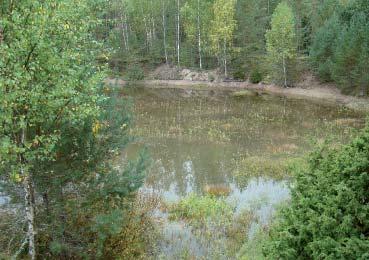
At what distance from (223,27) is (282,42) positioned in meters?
9.15

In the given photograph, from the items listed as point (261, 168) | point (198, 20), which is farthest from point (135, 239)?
point (198, 20)

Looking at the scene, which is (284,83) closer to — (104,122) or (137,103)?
(137,103)

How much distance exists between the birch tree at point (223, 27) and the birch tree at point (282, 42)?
6.18 meters

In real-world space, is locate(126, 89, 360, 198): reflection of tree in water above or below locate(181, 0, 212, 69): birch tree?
below

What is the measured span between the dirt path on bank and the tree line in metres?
1.19

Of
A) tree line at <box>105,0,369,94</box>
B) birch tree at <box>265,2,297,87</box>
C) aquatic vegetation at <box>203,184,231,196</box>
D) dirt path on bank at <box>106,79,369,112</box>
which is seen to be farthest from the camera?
birch tree at <box>265,2,297,87</box>

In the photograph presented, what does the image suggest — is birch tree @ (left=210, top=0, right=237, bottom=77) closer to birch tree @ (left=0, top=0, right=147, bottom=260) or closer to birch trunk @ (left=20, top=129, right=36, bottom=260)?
birch tree @ (left=0, top=0, right=147, bottom=260)

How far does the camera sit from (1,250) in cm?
1108

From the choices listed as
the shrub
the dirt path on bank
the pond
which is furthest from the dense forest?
the dirt path on bank

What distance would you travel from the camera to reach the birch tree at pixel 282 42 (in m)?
50.5

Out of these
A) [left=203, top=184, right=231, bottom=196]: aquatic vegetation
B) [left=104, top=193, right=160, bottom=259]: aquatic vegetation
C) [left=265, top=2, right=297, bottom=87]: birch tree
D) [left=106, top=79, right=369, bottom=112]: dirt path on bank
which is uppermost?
[left=265, top=2, right=297, bottom=87]: birch tree

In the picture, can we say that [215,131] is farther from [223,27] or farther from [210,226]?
[223,27]

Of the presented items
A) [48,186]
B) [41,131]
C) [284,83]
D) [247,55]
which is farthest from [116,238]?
[247,55]

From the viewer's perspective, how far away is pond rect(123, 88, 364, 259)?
59.8 feet
